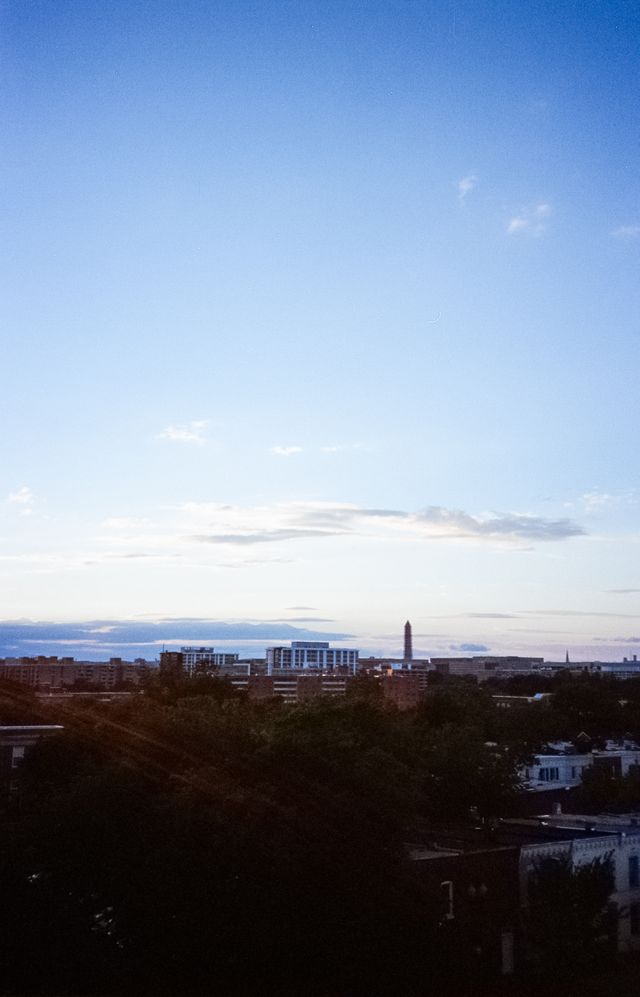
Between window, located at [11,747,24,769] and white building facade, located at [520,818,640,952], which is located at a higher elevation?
window, located at [11,747,24,769]

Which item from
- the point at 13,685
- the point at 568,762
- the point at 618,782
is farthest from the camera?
the point at 13,685

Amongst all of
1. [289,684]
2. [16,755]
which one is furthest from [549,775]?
[289,684]

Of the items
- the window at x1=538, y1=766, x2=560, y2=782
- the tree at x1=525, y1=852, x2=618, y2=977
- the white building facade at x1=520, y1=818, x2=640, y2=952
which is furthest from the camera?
the window at x1=538, y1=766, x2=560, y2=782

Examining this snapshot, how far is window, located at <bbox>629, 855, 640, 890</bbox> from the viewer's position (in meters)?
24.2

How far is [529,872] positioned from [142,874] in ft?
36.8

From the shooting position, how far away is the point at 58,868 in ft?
50.7

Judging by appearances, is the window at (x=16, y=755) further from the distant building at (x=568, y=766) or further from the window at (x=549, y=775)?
the window at (x=549, y=775)

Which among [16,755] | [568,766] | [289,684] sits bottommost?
[289,684]

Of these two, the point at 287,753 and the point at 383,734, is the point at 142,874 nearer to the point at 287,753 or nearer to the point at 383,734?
the point at 287,753

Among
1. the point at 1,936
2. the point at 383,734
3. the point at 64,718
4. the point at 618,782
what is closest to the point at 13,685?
the point at 64,718

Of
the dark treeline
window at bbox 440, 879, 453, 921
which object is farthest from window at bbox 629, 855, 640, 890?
the dark treeline

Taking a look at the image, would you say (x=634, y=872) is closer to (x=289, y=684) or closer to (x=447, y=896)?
(x=447, y=896)

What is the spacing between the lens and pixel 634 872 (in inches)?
961

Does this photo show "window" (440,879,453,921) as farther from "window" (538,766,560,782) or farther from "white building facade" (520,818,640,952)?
"window" (538,766,560,782)
